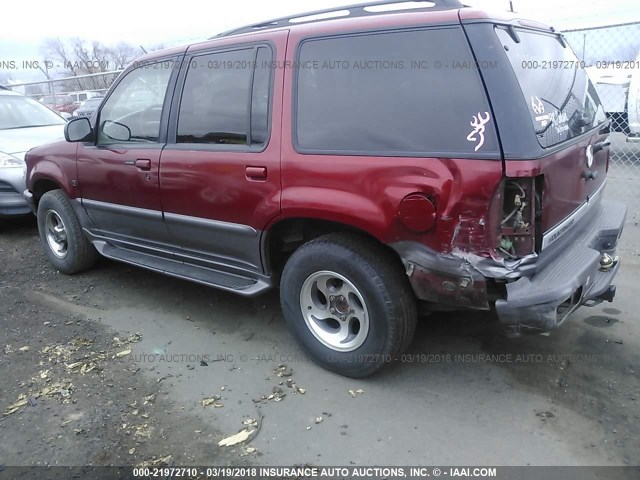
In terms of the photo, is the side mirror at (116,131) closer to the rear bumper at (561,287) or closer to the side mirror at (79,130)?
the side mirror at (79,130)

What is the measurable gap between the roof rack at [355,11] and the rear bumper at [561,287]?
4.72 feet

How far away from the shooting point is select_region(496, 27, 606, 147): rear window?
2.53 meters

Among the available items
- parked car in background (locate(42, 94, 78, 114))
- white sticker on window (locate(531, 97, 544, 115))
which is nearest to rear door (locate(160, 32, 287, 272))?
white sticker on window (locate(531, 97, 544, 115))

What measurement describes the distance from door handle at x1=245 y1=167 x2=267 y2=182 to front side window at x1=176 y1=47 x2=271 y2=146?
17 centimetres

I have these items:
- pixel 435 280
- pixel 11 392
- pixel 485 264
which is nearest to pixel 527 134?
pixel 485 264

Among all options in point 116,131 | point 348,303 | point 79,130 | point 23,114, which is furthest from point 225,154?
point 23,114

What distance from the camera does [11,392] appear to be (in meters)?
3.13

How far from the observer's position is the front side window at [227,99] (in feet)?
10.4

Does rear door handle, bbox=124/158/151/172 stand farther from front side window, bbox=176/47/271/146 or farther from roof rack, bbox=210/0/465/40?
roof rack, bbox=210/0/465/40

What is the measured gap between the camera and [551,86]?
2.81 m

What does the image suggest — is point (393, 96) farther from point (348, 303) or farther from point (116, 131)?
point (116, 131)

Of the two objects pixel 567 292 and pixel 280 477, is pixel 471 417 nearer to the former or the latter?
pixel 567 292

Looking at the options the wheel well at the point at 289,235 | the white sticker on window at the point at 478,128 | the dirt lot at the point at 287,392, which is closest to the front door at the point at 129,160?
the dirt lot at the point at 287,392

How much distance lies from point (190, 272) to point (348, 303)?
1337 mm
